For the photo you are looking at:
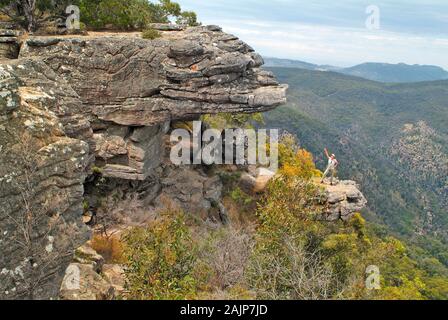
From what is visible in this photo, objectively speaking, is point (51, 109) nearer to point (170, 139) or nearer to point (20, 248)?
point (20, 248)

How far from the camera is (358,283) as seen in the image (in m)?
13.1

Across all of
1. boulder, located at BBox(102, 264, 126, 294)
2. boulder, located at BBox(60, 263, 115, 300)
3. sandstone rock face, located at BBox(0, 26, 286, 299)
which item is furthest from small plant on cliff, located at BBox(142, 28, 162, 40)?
boulder, located at BBox(60, 263, 115, 300)

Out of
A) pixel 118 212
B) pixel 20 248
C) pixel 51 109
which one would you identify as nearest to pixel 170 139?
pixel 118 212

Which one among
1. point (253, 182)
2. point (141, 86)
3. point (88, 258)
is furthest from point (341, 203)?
point (88, 258)

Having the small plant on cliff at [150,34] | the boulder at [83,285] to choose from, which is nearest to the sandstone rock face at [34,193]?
the boulder at [83,285]

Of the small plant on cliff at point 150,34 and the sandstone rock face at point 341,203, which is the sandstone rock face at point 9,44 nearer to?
the small plant on cliff at point 150,34

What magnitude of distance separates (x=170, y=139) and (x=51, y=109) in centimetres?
2182

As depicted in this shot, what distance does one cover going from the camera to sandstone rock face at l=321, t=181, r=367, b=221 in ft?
94.2

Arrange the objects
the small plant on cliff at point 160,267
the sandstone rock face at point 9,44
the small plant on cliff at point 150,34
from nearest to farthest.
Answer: the small plant on cliff at point 160,267
the sandstone rock face at point 9,44
the small plant on cliff at point 150,34

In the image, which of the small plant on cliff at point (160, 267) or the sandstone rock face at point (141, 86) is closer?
the small plant on cliff at point (160, 267)

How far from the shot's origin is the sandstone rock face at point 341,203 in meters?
28.7

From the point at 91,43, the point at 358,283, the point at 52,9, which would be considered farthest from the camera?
the point at 52,9

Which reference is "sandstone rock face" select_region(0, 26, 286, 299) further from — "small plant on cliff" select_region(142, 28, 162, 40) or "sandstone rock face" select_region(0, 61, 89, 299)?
"sandstone rock face" select_region(0, 61, 89, 299)
